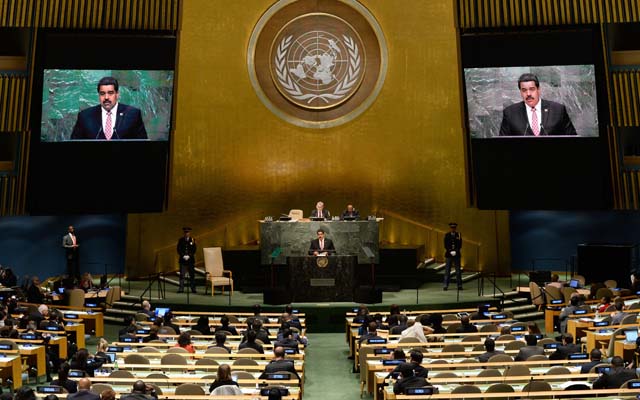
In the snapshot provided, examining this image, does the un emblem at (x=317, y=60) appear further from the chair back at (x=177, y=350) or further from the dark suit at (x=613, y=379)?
the dark suit at (x=613, y=379)

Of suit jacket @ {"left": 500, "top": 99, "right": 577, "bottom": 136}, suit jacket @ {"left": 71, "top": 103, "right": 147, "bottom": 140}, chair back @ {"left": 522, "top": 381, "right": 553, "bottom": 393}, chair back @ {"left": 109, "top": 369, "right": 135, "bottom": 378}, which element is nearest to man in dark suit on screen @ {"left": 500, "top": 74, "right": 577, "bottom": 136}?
suit jacket @ {"left": 500, "top": 99, "right": 577, "bottom": 136}

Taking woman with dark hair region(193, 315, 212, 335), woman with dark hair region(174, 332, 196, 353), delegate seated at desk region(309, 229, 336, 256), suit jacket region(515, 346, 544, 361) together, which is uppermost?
delegate seated at desk region(309, 229, 336, 256)

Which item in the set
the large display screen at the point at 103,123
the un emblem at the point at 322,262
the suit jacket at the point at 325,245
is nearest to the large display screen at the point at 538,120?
the suit jacket at the point at 325,245

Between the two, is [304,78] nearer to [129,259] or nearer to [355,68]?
[355,68]

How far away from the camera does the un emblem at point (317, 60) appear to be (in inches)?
902

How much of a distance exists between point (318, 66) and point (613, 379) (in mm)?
15173

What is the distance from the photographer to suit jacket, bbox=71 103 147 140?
66.1ft

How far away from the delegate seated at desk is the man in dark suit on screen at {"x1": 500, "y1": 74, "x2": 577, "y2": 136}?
16.4 feet

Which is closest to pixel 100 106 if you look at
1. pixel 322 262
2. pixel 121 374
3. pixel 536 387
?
pixel 322 262

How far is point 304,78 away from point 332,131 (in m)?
1.57

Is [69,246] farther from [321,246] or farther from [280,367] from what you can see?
[280,367]

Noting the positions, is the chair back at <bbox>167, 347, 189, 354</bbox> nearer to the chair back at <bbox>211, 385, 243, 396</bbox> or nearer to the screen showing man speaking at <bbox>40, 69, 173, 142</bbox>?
the chair back at <bbox>211, 385, 243, 396</bbox>

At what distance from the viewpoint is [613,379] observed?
9.25 m

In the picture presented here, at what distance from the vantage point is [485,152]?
20078mm
